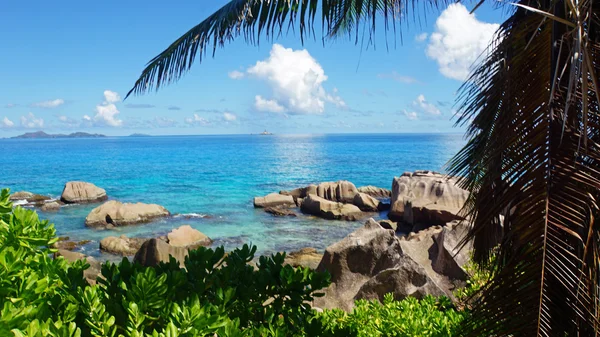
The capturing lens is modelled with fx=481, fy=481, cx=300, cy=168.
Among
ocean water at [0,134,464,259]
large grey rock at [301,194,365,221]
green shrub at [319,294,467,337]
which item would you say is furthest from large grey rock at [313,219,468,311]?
large grey rock at [301,194,365,221]

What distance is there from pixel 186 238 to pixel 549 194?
16.9m

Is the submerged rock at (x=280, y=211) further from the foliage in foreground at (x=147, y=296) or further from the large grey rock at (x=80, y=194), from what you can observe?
the foliage in foreground at (x=147, y=296)

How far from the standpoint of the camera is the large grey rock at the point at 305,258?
50.4 feet

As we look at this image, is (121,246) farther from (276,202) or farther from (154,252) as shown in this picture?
(276,202)

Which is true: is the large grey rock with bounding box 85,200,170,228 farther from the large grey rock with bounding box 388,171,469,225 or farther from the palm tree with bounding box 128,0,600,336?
the palm tree with bounding box 128,0,600,336

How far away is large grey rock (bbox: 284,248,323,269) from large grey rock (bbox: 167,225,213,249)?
3.92 m

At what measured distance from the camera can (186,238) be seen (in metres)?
18.3

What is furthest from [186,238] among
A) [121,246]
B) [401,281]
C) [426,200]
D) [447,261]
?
[401,281]

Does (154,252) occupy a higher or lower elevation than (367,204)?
higher

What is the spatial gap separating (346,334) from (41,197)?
109ft

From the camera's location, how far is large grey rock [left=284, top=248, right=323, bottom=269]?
50.4 ft

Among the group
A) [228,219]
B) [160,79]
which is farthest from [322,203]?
[160,79]

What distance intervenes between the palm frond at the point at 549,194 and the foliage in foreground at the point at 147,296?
103 centimetres

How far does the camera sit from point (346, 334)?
285 cm
